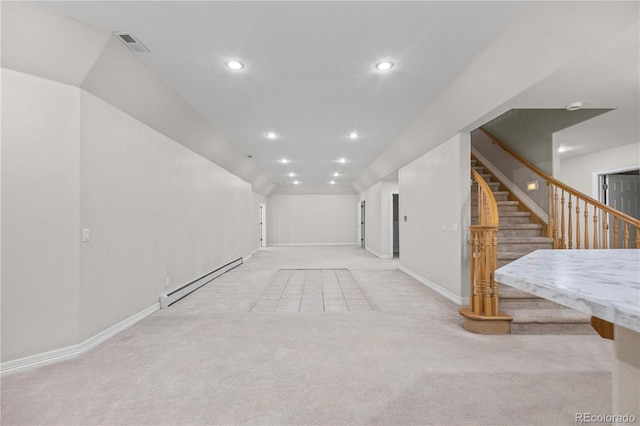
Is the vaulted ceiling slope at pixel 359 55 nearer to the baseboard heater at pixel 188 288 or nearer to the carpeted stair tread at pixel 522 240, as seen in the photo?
the carpeted stair tread at pixel 522 240

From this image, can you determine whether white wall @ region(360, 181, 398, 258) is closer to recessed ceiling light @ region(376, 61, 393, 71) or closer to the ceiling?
the ceiling

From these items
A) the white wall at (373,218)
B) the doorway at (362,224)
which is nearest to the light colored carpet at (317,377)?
the white wall at (373,218)

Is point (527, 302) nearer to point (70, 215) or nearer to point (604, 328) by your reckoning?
point (604, 328)

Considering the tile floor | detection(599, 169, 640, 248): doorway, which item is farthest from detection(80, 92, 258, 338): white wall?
detection(599, 169, 640, 248): doorway

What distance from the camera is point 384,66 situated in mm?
3129

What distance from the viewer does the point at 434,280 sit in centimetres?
523

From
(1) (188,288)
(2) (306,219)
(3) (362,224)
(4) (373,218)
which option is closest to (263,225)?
(2) (306,219)

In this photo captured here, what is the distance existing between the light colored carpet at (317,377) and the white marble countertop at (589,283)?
4.34ft

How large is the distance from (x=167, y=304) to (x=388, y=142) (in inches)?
194

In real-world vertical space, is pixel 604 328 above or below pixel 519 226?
below

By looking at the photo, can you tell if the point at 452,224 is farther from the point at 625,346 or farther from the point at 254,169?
the point at 254,169

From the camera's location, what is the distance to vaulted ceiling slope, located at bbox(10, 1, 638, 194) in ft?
7.45

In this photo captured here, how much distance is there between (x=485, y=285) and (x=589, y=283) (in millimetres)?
2794

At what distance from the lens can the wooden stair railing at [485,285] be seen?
10.6 feet
